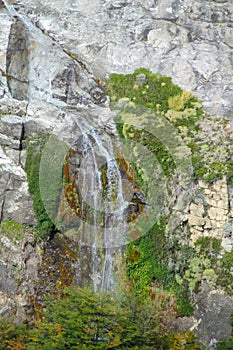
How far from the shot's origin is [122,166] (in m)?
16.3

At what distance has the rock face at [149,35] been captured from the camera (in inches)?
710

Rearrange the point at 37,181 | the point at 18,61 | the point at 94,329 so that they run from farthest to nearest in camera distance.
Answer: the point at 18,61 → the point at 37,181 → the point at 94,329

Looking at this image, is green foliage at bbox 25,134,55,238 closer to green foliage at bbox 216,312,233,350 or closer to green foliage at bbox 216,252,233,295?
green foliage at bbox 216,252,233,295

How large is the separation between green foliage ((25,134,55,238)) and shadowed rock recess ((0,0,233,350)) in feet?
0.10

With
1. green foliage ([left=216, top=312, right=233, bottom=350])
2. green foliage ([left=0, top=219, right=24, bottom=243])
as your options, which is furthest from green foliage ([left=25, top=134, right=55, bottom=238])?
green foliage ([left=216, top=312, right=233, bottom=350])

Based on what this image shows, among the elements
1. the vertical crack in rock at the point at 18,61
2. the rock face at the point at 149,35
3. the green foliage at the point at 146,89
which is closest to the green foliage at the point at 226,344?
the green foliage at the point at 146,89

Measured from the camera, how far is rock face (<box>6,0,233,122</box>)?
59.2 ft

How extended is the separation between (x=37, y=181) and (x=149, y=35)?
19.8 ft

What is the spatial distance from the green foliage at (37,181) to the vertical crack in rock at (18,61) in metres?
1.74

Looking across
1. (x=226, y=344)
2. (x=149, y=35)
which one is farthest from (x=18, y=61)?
(x=226, y=344)

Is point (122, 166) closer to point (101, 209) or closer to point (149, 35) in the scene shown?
point (101, 209)

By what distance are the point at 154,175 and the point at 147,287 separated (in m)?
2.89

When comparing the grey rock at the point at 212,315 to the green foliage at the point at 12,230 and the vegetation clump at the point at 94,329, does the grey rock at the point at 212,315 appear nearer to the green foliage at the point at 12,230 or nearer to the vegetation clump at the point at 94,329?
the vegetation clump at the point at 94,329

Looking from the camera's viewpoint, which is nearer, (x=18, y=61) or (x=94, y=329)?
(x=94, y=329)
